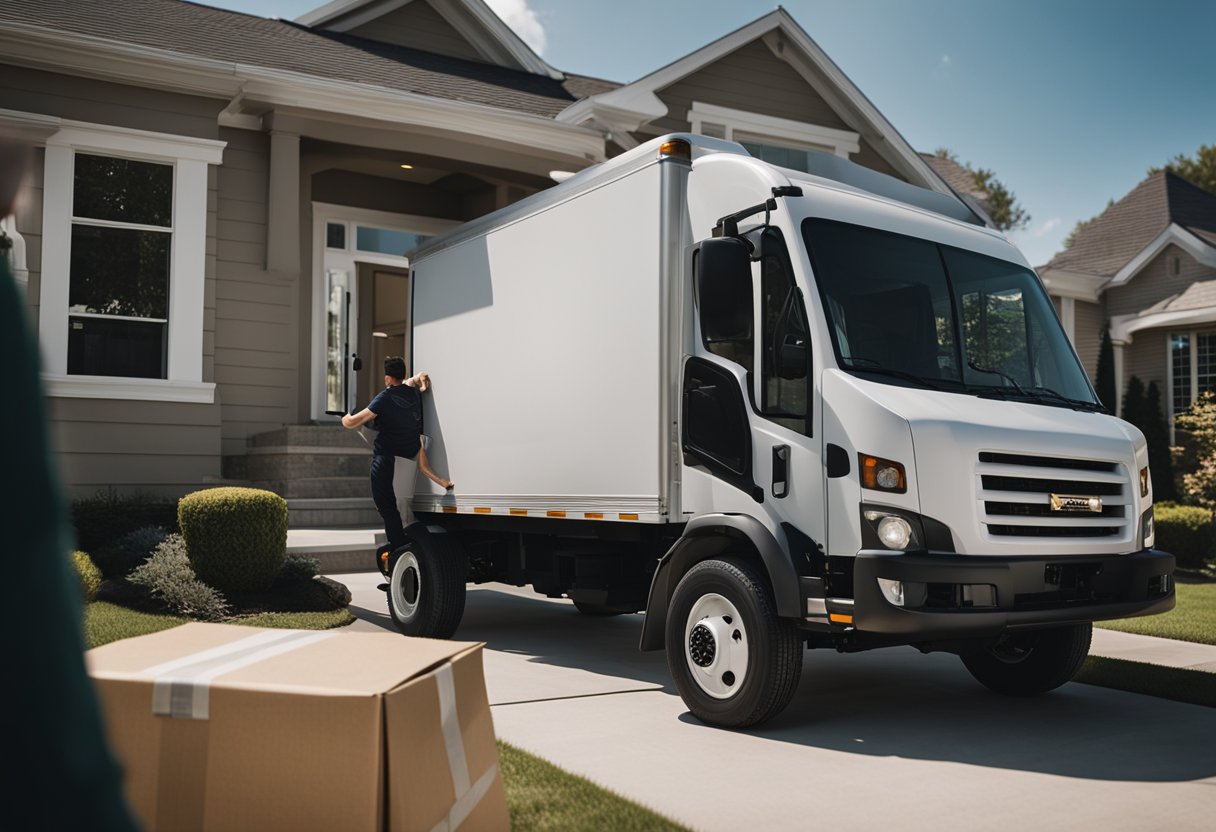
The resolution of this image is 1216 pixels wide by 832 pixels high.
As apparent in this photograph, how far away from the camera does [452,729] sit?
2.68 m

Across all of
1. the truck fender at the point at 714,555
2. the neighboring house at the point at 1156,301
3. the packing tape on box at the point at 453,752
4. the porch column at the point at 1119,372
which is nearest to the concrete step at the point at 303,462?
the truck fender at the point at 714,555

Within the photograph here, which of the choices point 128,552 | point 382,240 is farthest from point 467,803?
point 382,240

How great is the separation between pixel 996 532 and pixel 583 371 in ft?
9.10

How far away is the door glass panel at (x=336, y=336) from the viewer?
1512 centimetres

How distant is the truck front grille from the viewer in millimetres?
5340

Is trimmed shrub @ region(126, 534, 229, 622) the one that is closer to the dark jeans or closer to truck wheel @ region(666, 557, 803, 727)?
the dark jeans

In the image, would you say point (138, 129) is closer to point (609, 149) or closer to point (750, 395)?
point (609, 149)

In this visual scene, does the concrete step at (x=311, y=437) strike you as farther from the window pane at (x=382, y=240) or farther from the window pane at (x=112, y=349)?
the window pane at (x=382, y=240)

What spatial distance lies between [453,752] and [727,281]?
142 inches

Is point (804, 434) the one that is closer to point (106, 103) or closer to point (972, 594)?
point (972, 594)

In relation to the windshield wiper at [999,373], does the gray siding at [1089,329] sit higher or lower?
higher

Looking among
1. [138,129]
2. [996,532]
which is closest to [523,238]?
[996,532]

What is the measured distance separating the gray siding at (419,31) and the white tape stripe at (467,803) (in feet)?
53.1

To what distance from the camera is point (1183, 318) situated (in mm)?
22891
